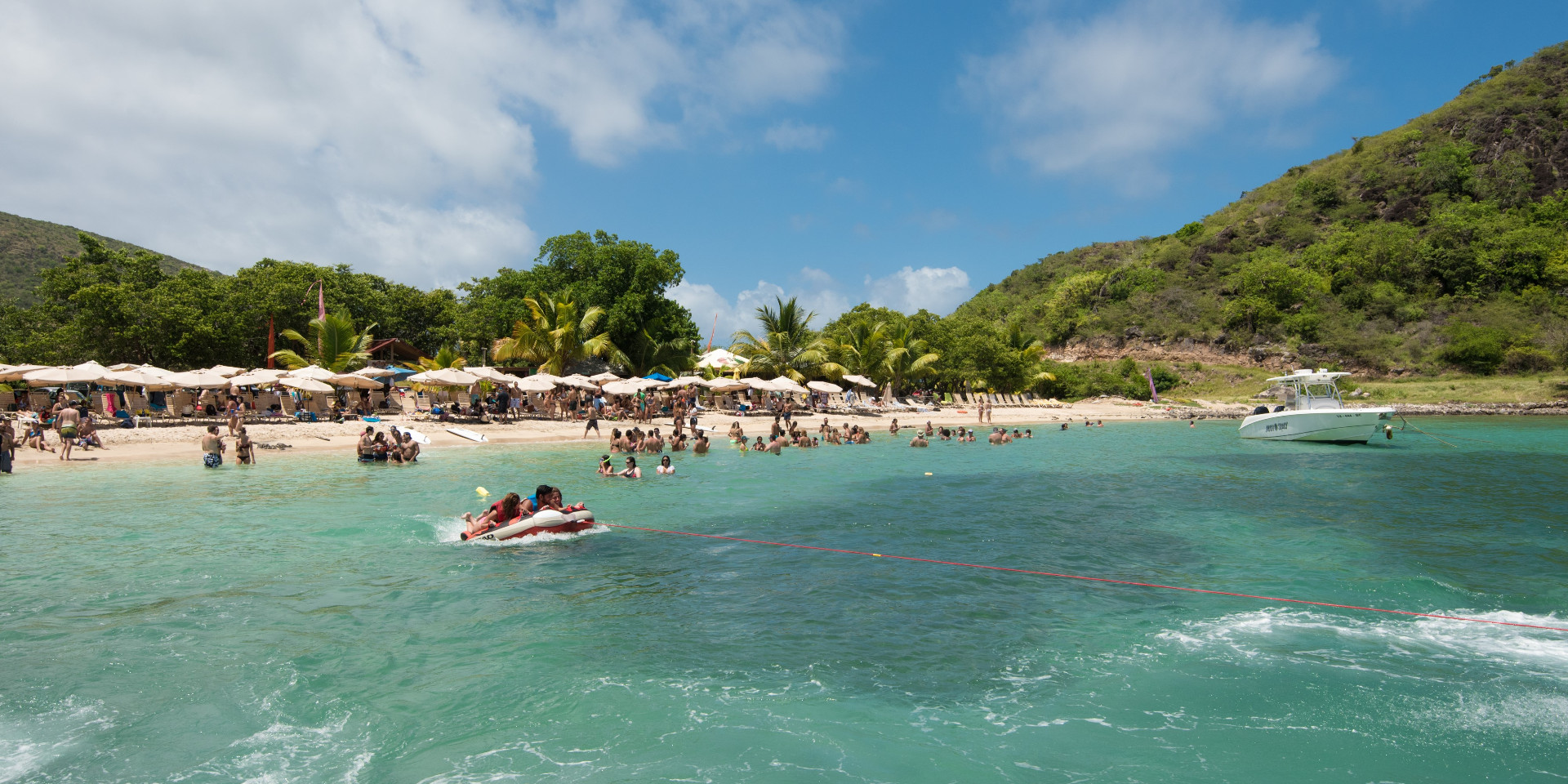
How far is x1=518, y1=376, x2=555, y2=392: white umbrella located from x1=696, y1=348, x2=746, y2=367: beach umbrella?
1448 cm

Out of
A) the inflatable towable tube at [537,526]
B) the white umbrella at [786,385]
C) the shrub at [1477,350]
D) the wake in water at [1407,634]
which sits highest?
the shrub at [1477,350]

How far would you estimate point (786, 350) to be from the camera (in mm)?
41844

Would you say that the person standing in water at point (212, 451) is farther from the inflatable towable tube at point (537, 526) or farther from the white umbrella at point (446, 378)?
the inflatable towable tube at point (537, 526)

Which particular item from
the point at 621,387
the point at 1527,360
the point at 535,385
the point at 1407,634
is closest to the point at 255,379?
the point at 535,385

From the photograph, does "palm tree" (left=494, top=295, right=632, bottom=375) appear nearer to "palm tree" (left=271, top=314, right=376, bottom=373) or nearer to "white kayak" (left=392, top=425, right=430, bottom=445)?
"palm tree" (left=271, top=314, right=376, bottom=373)

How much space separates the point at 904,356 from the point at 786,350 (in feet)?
27.3

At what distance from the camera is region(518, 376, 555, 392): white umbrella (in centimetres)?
2980

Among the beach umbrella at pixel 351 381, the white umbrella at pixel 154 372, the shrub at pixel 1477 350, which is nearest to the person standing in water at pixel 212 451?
the white umbrella at pixel 154 372

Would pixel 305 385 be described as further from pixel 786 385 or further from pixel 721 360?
pixel 721 360

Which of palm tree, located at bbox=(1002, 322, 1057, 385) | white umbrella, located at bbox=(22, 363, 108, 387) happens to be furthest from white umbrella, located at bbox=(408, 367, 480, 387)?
palm tree, located at bbox=(1002, 322, 1057, 385)

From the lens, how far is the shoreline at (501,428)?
19.8 metres

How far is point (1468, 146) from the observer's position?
73562 mm

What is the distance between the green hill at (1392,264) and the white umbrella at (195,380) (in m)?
49.1

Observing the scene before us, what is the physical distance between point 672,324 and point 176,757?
3831 centimetres
